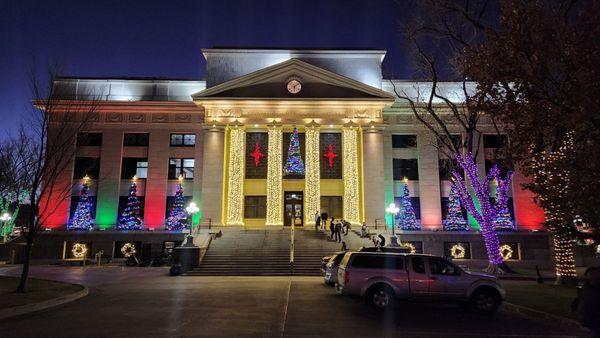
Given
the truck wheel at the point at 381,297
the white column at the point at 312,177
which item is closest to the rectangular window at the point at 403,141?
the white column at the point at 312,177

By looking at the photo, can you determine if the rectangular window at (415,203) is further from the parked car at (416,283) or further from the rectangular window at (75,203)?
the rectangular window at (75,203)

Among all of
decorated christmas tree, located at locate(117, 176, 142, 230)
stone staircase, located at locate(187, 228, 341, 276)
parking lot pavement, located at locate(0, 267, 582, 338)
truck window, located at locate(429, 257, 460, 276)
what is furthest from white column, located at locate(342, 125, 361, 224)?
truck window, located at locate(429, 257, 460, 276)

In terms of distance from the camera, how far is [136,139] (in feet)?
126

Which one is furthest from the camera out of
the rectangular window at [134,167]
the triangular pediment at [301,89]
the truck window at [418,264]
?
the rectangular window at [134,167]

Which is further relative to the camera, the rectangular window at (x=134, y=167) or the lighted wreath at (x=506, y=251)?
the rectangular window at (x=134, y=167)

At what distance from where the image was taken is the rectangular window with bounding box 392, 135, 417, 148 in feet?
126

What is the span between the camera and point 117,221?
→ 36.4 metres

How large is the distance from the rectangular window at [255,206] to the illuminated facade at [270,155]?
89 millimetres

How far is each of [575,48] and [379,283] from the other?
8969 millimetres

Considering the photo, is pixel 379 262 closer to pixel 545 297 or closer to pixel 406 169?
pixel 545 297

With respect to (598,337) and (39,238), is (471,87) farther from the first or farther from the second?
(39,238)

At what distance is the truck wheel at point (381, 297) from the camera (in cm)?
1310

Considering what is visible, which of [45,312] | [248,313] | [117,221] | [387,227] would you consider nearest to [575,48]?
[248,313]

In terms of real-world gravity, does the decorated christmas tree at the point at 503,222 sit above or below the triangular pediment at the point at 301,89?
below
